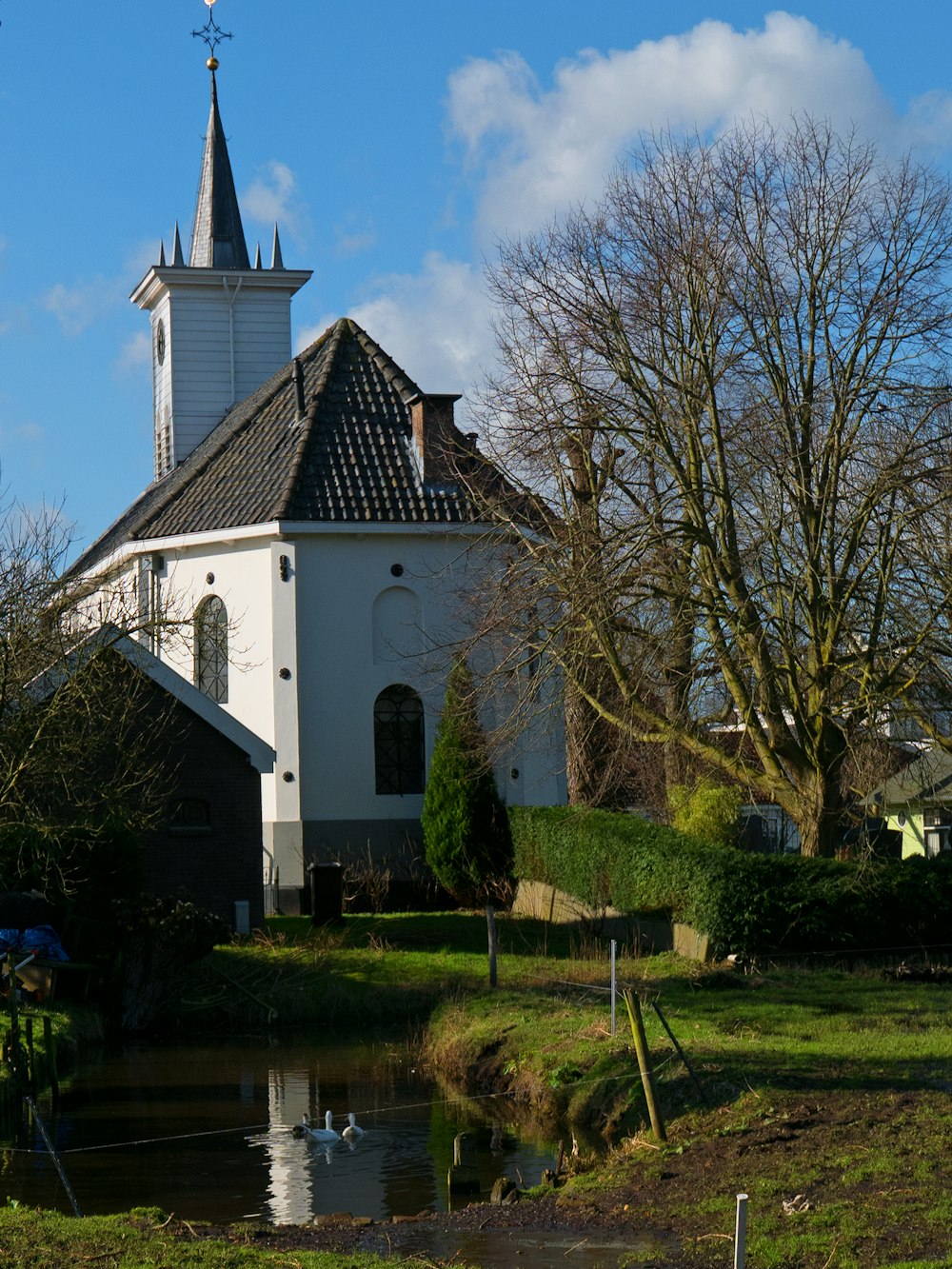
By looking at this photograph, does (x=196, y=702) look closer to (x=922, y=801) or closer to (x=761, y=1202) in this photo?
(x=922, y=801)

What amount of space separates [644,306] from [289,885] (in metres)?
12.4

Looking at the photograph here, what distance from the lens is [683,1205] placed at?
9430 millimetres

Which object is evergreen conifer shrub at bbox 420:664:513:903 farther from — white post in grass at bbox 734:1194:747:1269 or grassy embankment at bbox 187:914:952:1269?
white post in grass at bbox 734:1194:747:1269

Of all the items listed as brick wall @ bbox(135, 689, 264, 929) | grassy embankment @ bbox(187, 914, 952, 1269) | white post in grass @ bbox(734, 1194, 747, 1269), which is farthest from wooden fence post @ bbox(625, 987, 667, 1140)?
brick wall @ bbox(135, 689, 264, 929)

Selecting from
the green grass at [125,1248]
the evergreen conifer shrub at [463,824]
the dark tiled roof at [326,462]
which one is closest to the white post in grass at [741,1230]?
the green grass at [125,1248]

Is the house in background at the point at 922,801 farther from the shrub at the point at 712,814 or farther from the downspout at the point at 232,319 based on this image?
the downspout at the point at 232,319

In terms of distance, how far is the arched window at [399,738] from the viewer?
29516 mm

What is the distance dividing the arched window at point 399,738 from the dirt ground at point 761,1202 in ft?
60.1

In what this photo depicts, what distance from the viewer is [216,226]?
1532 inches

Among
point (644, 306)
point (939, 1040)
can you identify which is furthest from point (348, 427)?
point (939, 1040)

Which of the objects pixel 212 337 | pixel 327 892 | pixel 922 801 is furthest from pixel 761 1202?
pixel 212 337

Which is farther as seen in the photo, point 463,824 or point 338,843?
point 338,843

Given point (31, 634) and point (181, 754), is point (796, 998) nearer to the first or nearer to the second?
point (31, 634)

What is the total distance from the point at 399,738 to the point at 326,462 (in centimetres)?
536
